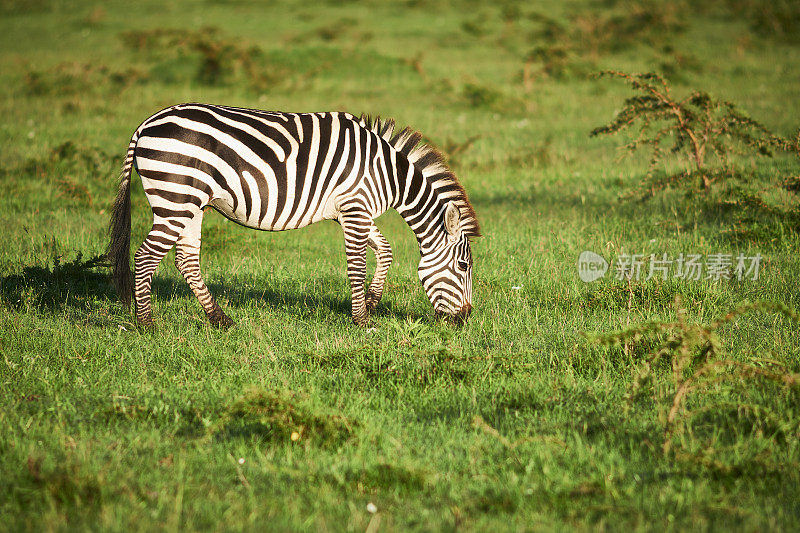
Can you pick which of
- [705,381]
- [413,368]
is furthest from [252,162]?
[705,381]

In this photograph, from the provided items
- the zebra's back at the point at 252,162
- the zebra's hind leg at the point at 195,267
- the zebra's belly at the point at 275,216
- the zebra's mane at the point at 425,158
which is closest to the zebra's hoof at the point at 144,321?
the zebra's hind leg at the point at 195,267

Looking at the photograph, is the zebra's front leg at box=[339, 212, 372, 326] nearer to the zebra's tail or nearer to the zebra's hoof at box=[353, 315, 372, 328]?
the zebra's hoof at box=[353, 315, 372, 328]

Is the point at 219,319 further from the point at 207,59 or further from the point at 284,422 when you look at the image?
the point at 207,59

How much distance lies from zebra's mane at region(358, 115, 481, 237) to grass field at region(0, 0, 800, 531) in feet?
3.93

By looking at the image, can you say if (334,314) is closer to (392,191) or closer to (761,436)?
(392,191)

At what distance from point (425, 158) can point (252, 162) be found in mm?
1761

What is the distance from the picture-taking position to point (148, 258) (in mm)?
7234

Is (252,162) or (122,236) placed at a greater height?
(252,162)

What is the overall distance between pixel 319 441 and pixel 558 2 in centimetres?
3214

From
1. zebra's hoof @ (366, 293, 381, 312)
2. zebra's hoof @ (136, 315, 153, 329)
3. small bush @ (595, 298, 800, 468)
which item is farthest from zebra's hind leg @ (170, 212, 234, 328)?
small bush @ (595, 298, 800, 468)

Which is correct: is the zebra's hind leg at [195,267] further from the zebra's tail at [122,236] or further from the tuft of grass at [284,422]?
the tuft of grass at [284,422]

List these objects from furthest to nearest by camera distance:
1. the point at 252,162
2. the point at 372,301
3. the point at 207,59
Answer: the point at 207,59 < the point at 372,301 < the point at 252,162

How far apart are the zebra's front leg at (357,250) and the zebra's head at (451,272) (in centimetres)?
63

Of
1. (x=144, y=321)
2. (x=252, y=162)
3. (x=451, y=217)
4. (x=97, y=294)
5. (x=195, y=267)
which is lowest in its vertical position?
(x=97, y=294)
